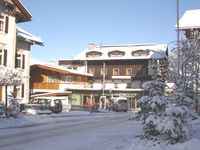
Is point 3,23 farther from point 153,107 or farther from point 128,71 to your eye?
point 128,71

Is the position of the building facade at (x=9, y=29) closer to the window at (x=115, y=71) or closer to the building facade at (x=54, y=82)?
the building facade at (x=54, y=82)

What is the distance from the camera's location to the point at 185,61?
2194 centimetres

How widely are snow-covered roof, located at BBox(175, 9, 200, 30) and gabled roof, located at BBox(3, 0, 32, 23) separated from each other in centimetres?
1660

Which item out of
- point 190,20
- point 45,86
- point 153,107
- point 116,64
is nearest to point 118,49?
point 116,64

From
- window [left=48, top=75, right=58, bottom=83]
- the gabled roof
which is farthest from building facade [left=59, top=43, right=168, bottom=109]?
the gabled roof

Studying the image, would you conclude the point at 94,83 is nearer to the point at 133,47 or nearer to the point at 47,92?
the point at 133,47

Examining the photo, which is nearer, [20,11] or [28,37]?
[20,11]

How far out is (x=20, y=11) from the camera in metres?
39.4

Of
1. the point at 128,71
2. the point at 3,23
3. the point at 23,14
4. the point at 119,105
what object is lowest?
the point at 119,105

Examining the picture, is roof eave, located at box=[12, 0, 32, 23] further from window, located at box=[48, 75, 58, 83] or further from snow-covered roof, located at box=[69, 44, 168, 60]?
snow-covered roof, located at box=[69, 44, 168, 60]

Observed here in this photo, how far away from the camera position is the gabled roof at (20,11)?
3807 cm

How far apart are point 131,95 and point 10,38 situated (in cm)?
3734

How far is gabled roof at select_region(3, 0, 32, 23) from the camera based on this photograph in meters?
38.1

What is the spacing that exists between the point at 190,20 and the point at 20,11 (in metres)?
19.9
